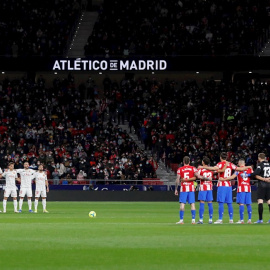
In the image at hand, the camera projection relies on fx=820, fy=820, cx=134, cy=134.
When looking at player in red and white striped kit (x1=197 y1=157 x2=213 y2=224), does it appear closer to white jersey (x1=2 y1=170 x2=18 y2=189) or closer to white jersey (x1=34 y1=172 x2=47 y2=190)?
white jersey (x1=34 y1=172 x2=47 y2=190)

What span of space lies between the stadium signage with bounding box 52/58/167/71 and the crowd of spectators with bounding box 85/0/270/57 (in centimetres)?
75

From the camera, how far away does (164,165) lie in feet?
177

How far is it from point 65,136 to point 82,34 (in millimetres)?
11626

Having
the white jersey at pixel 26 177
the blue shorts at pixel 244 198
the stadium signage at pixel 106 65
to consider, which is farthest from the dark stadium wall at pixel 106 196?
the blue shorts at pixel 244 198

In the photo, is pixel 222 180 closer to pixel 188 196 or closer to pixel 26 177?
pixel 188 196

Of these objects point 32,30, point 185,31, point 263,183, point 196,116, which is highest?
point 32,30

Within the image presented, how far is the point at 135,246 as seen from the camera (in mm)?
17969

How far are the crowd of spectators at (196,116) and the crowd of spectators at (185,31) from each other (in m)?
2.71

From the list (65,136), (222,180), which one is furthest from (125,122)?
(222,180)

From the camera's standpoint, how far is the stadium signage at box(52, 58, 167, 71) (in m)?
59.8

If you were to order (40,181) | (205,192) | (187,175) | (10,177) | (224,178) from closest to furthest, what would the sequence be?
(187,175) < (224,178) < (205,192) < (10,177) < (40,181)

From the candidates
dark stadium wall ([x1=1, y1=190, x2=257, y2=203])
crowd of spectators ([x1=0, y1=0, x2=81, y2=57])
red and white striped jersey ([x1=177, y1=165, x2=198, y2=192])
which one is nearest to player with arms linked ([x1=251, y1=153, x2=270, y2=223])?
red and white striped jersey ([x1=177, y1=165, x2=198, y2=192])

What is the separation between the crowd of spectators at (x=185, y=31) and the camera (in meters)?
60.6

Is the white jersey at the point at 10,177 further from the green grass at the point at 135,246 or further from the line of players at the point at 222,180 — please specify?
the line of players at the point at 222,180
